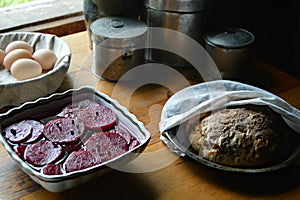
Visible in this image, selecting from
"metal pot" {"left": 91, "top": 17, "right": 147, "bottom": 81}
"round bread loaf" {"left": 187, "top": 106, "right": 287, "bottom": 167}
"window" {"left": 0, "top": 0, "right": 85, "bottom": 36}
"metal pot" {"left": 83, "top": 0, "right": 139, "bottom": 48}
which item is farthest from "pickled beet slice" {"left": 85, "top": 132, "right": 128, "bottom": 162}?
"window" {"left": 0, "top": 0, "right": 85, "bottom": 36}

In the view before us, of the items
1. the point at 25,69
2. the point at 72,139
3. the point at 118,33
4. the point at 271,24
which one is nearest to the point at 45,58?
the point at 25,69

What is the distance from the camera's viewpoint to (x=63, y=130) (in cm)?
72

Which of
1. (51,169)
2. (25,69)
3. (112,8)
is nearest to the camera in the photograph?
(51,169)

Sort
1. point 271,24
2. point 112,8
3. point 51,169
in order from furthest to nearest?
point 271,24 → point 112,8 → point 51,169

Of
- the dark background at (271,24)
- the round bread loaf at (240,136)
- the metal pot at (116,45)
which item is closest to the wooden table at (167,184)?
the round bread loaf at (240,136)

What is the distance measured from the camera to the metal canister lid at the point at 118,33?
0.89m

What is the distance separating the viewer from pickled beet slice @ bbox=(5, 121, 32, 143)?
69 cm

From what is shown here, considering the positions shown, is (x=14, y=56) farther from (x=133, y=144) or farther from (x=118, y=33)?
(x=133, y=144)

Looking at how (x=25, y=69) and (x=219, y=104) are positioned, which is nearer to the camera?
(x=219, y=104)

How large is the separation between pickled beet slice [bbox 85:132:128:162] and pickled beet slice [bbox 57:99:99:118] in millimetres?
73

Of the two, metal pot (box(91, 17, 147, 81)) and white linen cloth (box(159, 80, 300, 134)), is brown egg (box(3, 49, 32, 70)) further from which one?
white linen cloth (box(159, 80, 300, 134))

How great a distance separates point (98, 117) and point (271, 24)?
57 cm

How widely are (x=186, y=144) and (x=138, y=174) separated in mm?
91

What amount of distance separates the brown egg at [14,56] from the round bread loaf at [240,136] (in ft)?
1.25
